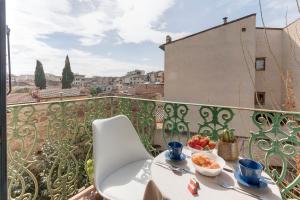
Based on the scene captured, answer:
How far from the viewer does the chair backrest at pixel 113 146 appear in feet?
5.20

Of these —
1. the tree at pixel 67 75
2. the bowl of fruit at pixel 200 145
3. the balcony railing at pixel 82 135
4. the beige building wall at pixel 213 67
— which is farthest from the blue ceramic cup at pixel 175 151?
the tree at pixel 67 75

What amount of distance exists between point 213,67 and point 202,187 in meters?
8.72

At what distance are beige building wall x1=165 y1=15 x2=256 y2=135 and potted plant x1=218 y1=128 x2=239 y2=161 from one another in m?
6.72

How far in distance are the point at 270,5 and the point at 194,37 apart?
7.04m

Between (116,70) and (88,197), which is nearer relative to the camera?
(88,197)

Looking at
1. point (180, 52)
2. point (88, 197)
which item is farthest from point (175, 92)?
point (88, 197)

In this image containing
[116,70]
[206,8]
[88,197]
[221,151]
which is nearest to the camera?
[221,151]

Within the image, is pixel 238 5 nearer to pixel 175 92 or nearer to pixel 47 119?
pixel 47 119

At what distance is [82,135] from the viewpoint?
2600 millimetres

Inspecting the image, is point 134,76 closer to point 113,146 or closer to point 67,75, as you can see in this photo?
point 67,75

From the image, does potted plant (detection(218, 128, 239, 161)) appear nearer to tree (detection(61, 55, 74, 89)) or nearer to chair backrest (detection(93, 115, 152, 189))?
chair backrest (detection(93, 115, 152, 189))

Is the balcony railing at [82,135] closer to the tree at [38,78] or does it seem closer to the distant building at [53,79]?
the tree at [38,78]

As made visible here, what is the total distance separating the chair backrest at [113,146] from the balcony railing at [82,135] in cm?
57

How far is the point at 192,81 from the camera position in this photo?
372 inches
